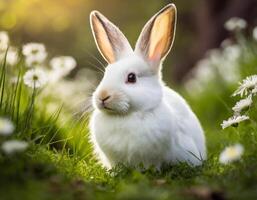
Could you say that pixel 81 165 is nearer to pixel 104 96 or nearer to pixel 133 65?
pixel 104 96

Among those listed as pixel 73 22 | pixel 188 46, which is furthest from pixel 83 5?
pixel 188 46

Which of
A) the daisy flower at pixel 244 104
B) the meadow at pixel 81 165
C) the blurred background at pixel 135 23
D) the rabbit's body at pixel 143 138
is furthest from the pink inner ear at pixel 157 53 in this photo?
the blurred background at pixel 135 23

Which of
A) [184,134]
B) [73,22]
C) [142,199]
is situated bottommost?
[142,199]

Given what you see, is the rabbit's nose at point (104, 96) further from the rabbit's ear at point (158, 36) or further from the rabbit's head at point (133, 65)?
the rabbit's ear at point (158, 36)

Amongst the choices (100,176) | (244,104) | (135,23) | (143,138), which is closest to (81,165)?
(100,176)

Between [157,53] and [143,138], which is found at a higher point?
[157,53]

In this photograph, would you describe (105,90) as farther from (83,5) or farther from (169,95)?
(83,5)

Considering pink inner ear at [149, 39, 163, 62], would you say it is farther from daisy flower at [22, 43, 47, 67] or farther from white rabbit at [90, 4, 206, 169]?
daisy flower at [22, 43, 47, 67]
